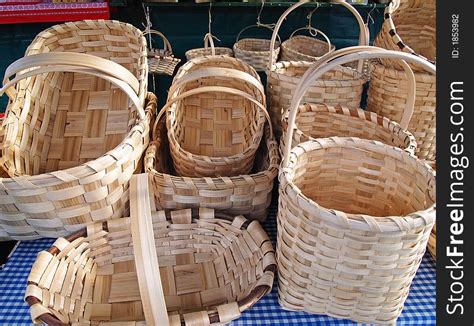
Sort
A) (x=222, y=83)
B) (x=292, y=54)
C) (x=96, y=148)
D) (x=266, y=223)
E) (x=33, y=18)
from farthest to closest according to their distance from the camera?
(x=33, y=18)
(x=292, y=54)
(x=222, y=83)
(x=96, y=148)
(x=266, y=223)

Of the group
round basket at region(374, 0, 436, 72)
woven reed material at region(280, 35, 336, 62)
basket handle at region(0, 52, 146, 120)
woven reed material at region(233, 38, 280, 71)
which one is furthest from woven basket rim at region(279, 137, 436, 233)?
woven reed material at region(280, 35, 336, 62)

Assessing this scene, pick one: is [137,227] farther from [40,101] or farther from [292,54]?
[292,54]

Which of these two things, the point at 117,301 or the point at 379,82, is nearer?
the point at 117,301

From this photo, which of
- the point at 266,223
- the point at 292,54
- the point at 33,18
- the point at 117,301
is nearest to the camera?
the point at 117,301

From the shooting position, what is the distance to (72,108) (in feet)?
3.43

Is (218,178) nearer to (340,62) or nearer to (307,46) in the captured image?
(340,62)

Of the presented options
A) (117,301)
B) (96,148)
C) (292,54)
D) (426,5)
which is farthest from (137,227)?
(292,54)

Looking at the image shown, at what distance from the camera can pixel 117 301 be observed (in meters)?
0.68

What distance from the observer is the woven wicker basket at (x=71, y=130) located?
64cm

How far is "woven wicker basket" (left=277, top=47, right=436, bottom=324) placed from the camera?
0.50 m

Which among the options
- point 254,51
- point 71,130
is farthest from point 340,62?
point 254,51

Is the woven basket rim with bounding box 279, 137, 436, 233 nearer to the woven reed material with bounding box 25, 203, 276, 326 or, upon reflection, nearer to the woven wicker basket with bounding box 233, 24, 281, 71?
the woven reed material with bounding box 25, 203, 276, 326

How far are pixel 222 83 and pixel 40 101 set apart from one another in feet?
1.60
